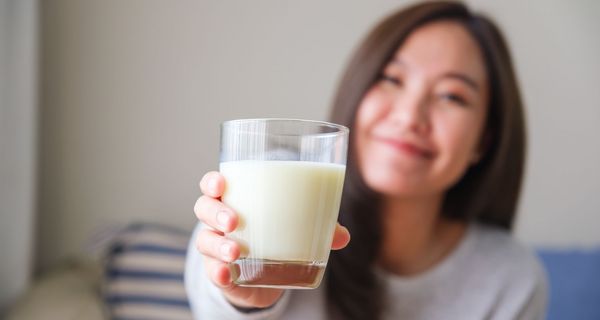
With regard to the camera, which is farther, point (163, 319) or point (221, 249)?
point (163, 319)

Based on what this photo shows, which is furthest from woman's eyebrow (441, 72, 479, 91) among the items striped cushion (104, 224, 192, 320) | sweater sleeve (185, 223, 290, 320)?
striped cushion (104, 224, 192, 320)

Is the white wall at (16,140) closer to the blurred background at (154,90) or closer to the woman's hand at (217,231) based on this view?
the blurred background at (154,90)

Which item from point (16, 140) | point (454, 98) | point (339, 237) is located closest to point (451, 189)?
point (454, 98)

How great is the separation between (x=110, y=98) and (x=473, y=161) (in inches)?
53.9

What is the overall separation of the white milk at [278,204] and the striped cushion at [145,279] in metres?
1.22

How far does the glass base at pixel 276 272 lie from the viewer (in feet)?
2.35

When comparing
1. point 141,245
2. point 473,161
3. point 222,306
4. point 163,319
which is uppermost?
point 473,161

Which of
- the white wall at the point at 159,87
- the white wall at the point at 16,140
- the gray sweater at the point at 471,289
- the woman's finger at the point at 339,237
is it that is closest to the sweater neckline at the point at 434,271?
the gray sweater at the point at 471,289

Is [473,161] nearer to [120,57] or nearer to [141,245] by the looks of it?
[141,245]

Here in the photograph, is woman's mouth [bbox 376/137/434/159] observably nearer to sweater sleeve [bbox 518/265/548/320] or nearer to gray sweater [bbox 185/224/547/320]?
gray sweater [bbox 185/224/547/320]

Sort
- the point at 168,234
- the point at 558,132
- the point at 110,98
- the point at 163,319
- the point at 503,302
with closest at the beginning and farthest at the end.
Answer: the point at 503,302
the point at 163,319
the point at 168,234
the point at 110,98
the point at 558,132

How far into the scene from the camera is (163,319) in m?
1.84

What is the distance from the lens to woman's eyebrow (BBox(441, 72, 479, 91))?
140cm

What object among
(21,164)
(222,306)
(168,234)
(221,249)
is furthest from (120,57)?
(221,249)
